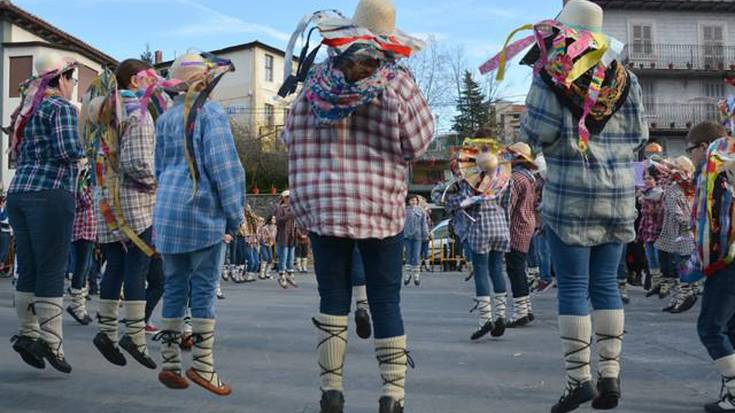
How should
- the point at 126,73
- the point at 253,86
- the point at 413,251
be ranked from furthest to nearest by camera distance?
the point at 253,86
the point at 413,251
the point at 126,73

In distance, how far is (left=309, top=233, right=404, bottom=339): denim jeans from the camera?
3922 mm

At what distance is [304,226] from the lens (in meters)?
3.99

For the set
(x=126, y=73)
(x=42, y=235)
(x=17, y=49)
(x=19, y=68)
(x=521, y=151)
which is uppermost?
(x=17, y=49)

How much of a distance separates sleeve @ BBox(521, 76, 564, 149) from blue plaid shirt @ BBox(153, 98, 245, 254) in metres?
1.77

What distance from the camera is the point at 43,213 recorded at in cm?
535

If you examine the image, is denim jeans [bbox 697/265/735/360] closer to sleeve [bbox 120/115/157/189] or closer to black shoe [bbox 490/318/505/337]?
black shoe [bbox 490/318/505/337]

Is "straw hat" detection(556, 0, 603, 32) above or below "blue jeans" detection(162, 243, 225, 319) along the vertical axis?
above

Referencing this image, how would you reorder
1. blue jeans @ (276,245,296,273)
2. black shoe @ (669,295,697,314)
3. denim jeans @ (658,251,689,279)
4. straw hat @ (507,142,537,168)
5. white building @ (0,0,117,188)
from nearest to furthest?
straw hat @ (507,142,537,168)
black shoe @ (669,295,697,314)
denim jeans @ (658,251,689,279)
blue jeans @ (276,245,296,273)
white building @ (0,0,117,188)

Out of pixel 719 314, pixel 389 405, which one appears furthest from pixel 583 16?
pixel 389 405

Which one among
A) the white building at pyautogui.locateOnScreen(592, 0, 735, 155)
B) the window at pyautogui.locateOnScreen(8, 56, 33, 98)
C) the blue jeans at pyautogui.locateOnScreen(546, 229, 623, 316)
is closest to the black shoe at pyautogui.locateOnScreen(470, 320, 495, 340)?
the blue jeans at pyautogui.locateOnScreen(546, 229, 623, 316)

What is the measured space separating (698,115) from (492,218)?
41.2m

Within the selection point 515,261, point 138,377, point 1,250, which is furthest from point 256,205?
point 138,377

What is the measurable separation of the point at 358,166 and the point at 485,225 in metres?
3.78

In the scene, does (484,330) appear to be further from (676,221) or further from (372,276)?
(676,221)
